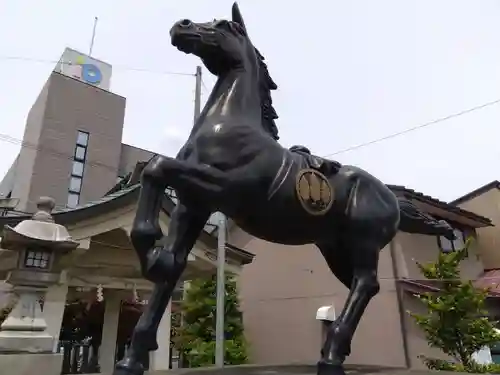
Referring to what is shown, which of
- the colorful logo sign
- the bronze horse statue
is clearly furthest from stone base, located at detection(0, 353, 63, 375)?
the colorful logo sign

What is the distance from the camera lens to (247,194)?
8.00 ft

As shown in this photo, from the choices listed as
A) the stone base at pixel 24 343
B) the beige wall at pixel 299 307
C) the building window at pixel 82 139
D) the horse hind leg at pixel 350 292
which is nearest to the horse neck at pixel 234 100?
the horse hind leg at pixel 350 292

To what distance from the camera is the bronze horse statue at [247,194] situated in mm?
2271

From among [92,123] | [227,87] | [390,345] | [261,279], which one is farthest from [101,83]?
[227,87]

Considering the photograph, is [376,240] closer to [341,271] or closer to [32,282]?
[341,271]

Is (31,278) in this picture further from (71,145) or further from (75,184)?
(71,145)

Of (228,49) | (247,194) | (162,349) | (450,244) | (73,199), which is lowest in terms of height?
(162,349)

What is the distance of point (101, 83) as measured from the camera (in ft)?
76.0

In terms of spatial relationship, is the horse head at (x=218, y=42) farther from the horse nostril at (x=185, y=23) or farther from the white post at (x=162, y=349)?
the white post at (x=162, y=349)

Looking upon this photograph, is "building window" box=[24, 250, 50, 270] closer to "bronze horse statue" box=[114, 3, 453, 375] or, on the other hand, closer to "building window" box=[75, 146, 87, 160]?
"bronze horse statue" box=[114, 3, 453, 375]

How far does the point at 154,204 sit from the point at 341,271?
1485 millimetres

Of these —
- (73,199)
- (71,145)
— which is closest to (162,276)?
(73,199)

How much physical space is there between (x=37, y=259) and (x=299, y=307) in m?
9.12

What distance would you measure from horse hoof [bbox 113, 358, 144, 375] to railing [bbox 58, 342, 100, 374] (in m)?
7.40
